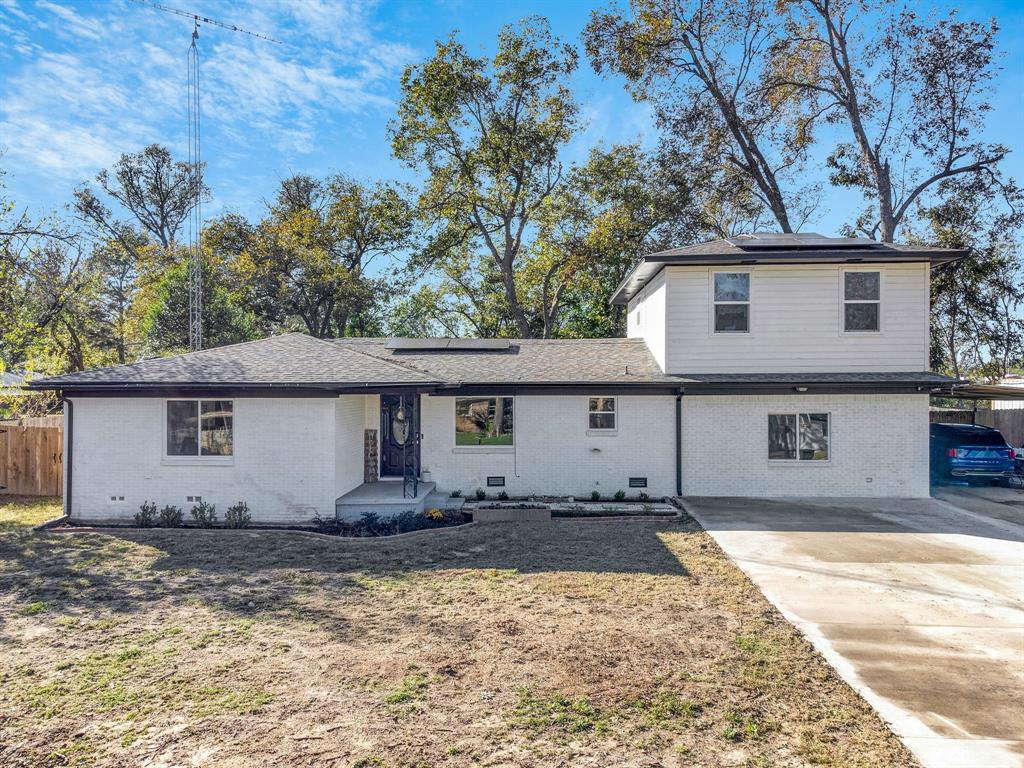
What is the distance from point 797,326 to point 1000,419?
1152 centimetres

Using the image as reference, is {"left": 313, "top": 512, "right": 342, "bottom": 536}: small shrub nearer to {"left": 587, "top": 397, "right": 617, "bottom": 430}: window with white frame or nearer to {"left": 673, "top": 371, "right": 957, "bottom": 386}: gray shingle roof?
{"left": 587, "top": 397, "right": 617, "bottom": 430}: window with white frame

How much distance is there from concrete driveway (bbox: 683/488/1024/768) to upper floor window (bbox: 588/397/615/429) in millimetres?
2459

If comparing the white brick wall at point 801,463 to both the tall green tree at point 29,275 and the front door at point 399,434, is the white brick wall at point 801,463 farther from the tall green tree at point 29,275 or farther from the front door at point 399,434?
the tall green tree at point 29,275

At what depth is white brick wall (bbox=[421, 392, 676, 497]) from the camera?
42.4 ft

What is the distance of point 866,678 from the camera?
16.2ft

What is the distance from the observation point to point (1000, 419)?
18828 millimetres

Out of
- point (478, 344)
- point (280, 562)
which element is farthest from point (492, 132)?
point (280, 562)

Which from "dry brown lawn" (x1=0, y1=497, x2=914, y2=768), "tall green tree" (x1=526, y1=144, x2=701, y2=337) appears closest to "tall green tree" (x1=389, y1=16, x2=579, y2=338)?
"tall green tree" (x1=526, y1=144, x2=701, y2=337)

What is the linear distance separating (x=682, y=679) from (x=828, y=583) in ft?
11.8

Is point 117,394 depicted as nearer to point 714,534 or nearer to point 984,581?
point 714,534

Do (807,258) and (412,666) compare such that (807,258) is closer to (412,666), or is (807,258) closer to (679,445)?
(679,445)

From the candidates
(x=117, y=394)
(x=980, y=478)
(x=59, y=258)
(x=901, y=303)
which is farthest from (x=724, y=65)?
(x=59, y=258)

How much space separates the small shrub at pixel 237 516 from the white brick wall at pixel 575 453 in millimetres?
4025

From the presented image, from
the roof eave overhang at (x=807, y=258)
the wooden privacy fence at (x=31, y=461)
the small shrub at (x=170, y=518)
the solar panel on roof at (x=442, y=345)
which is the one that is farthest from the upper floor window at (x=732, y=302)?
the wooden privacy fence at (x=31, y=461)
